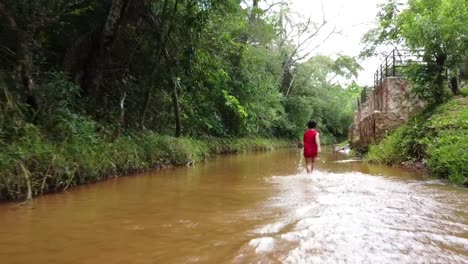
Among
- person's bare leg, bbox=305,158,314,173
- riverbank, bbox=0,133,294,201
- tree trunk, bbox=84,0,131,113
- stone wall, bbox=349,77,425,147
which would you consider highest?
tree trunk, bbox=84,0,131,113

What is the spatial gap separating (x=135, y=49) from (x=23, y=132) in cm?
575

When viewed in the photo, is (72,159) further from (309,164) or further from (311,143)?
(309,164)

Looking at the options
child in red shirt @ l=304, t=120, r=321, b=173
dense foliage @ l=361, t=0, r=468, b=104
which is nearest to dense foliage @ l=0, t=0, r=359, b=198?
child in red shirt @ l=304, t=120, r=321, b=173

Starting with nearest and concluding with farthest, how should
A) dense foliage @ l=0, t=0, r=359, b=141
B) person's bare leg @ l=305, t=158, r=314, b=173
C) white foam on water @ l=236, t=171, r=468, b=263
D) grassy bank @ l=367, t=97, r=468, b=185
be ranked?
white foam on water @ l=236, t=171, r=468, b=263 → dense foliage @ l=0, t=0, r=359, b=141 → grassy bank @ l=367, t=97, r=468, b=185 → person's bare leg @ l=305, t=158, r=314, b=173

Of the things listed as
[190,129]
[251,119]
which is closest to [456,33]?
[190,129]

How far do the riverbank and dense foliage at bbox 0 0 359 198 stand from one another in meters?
A: 0.02

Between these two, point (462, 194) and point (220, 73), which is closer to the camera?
point (462, 194)

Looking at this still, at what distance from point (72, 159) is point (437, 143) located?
842cm

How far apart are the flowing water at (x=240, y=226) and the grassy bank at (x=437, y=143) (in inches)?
60.7

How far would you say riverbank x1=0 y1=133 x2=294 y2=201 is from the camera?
5.75 m

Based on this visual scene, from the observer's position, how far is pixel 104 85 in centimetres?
1159

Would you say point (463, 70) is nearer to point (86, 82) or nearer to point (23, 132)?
point (86, 82)

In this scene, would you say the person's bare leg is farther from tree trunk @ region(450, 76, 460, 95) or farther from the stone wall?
tree trunk @ region(450, 76, 460, 95)

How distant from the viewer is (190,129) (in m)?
17.3
